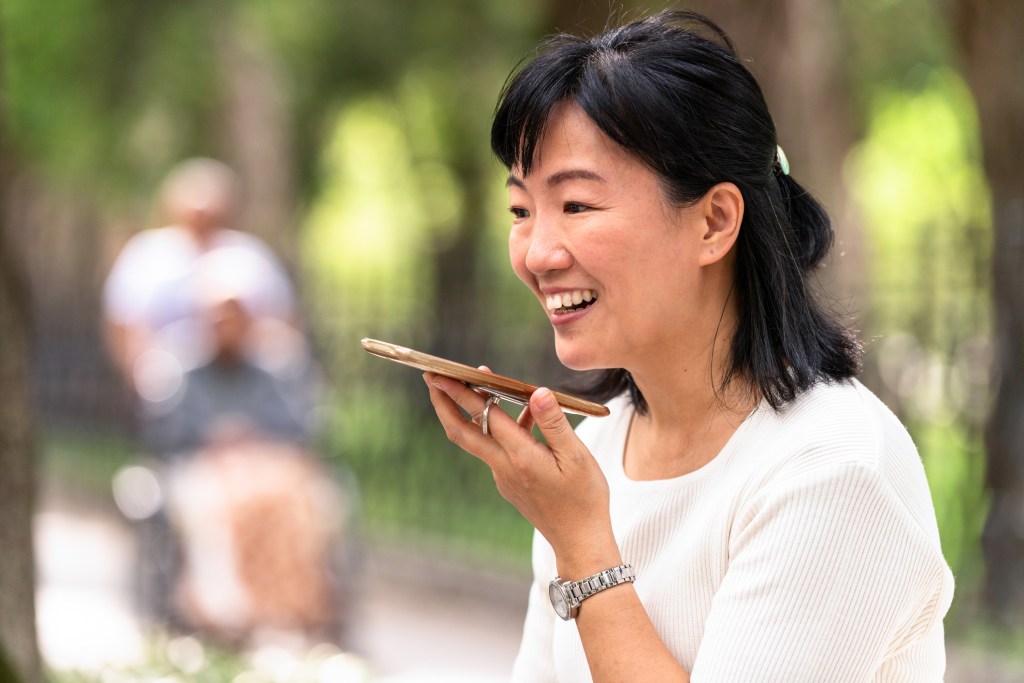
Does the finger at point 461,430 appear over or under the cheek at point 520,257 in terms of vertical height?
under

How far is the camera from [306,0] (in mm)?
11203

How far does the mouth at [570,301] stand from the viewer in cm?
202

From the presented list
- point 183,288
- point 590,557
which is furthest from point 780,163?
point 183,288

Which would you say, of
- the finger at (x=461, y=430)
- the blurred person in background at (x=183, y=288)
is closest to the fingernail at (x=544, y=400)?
the finger at (x=461, y=430)

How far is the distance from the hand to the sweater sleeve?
220 mm

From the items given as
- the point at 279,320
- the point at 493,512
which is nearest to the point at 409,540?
the point at 493,512

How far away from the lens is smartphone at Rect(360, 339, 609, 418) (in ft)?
6.15

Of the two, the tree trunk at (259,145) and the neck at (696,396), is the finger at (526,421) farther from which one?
the tree trunk at (259,145)

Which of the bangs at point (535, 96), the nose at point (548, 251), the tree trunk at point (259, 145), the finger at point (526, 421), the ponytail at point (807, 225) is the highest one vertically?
the tree trunk at point (259, 145)

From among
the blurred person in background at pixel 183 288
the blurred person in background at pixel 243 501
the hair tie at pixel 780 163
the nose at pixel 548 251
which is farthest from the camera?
the blurred person in background at pixel 183 288

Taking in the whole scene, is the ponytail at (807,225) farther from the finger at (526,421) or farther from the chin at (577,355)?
the finger at (526,421)

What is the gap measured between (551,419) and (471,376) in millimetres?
129

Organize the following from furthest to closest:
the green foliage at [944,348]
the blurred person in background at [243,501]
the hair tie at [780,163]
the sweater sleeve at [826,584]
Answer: the green foliage at [944,348] → the blurred person in background at [243,501] → the hair tie at [780,163] → the sweater sleeve at [826,584]

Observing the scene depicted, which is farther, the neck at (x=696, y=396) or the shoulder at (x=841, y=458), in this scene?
the neck at (x=696, y=396)
